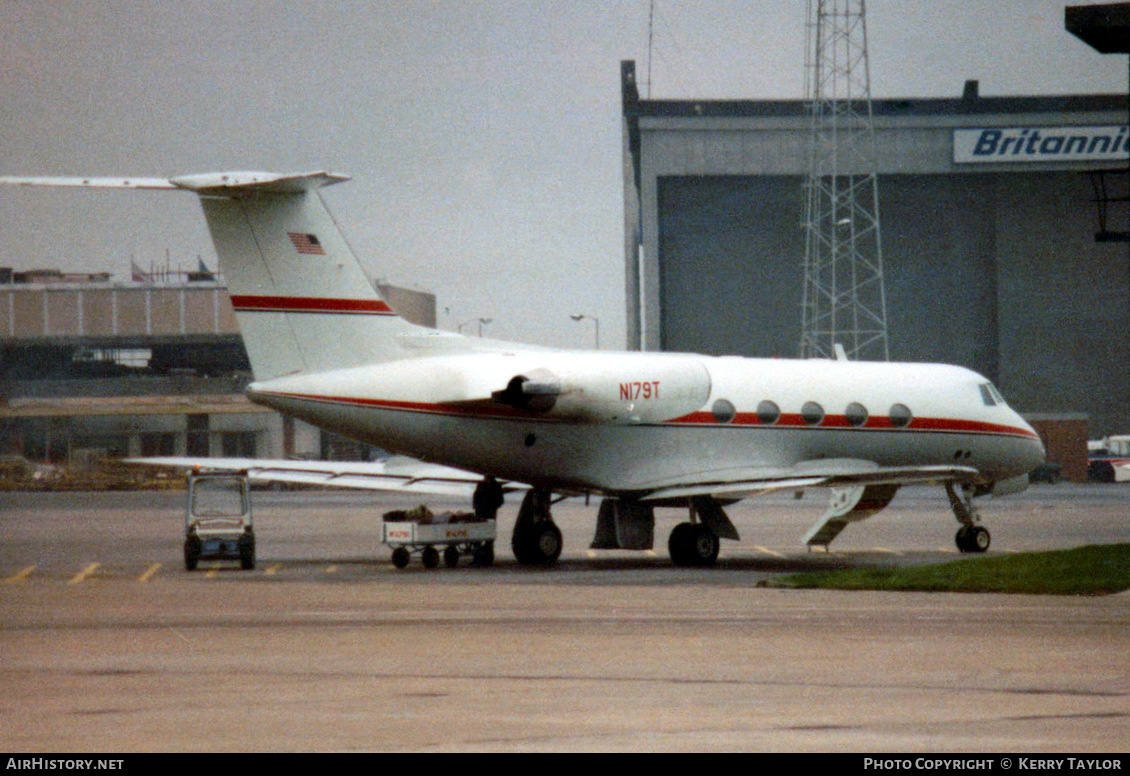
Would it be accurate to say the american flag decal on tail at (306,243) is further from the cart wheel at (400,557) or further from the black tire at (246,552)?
the cart wheel at (400,557)

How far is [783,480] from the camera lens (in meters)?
25.2

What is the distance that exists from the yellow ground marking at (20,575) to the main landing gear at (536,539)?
8.04 m

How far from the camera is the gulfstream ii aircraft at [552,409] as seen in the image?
23.6 m

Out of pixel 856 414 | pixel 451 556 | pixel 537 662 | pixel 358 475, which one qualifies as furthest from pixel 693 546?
pixel 537 662

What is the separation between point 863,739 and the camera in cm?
953

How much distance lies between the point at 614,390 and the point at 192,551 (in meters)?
7.57

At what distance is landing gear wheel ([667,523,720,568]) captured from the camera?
1022 inches

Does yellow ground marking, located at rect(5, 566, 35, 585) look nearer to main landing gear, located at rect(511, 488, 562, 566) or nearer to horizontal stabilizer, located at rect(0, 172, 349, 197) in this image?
horizontal stabilizer, located at rect(0, 172, 349, 197)

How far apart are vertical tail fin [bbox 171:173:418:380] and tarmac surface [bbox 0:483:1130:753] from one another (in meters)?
3.58

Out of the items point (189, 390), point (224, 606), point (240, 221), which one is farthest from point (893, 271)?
point (224, 606)

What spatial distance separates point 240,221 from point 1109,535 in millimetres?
20429

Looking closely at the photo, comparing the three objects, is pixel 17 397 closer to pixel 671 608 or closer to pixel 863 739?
pixel 671 608

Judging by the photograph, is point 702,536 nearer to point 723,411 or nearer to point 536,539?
point 723,411

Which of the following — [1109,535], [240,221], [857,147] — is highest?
[857,147]
